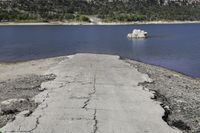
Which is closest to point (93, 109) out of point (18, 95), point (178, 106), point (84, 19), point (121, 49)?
point (178, 106)

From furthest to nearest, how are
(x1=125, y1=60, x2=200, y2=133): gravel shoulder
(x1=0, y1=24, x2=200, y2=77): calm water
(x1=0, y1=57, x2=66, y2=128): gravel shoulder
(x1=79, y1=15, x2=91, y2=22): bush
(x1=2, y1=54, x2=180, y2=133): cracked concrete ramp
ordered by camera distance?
(x1=79, y1=15, x2=91, y2=22): bush → (x1=0, y1=24, x2=200, y2=77): calm water → (x1=0, y1=57, x2=66, y2=128): gravel shoulder → (x1=125, y1=60, x2=200, y2=133): gravel shoulder → (x1=2, y1=54, x2=180, y2=133): cracked concrete ramp

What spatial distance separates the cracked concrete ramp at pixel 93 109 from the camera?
43.5 feet

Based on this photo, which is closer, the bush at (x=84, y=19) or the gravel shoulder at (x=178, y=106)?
the gravel shoulder at (x=178, y=106)

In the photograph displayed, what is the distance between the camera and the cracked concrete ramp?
1326 cm

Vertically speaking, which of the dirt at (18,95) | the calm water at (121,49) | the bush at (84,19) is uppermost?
the dirt at (18,95)

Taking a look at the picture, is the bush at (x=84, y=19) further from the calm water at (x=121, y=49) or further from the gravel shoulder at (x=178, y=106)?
the gravel shoulder at (x=178, y=106)

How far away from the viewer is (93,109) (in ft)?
50.7

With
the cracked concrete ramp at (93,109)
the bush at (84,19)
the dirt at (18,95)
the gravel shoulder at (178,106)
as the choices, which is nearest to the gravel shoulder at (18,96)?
the dirt at (18,95)

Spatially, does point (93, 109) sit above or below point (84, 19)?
above

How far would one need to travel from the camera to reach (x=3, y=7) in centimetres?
19300

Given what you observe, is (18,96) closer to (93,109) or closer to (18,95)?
(18,95)

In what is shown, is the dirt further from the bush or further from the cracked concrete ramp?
the bush

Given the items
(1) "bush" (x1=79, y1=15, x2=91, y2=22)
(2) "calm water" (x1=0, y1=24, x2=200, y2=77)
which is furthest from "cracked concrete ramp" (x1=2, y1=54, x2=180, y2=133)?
(1) "bush" (x1=79, y1=15, x2=91, y2=22)

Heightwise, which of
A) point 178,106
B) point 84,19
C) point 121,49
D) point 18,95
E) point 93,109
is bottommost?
point 84,19
